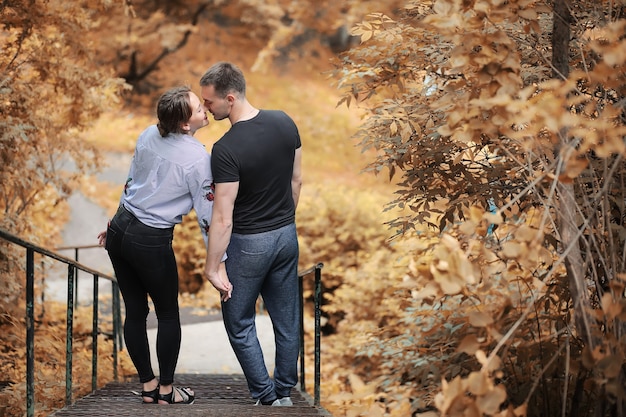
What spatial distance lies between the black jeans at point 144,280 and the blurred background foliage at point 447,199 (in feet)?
2.33

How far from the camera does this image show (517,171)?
3295 mm

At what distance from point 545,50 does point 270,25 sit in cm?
1406

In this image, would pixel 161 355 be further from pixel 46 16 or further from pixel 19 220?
pixel 46 16

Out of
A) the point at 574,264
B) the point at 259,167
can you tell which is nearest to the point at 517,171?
the point at 574,264

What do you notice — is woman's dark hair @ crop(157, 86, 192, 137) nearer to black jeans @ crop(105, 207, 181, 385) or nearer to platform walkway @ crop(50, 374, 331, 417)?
black jeans @ crop(105, 207, 181, 385)

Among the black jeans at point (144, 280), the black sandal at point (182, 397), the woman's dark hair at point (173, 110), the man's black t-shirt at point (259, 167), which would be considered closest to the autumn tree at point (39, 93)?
the black jeans at point (144, 280)

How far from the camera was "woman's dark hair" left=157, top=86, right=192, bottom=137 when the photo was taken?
11.6 ft

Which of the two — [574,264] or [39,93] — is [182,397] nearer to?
[574,264]

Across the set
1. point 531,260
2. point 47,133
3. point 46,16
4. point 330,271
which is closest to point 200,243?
point 330,271

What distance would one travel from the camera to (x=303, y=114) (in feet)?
52.1

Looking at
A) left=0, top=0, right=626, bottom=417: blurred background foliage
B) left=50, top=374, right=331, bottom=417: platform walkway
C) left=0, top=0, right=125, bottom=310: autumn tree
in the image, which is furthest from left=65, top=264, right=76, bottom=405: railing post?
left=0, top=0, right=125, bottom=310: autumn tree

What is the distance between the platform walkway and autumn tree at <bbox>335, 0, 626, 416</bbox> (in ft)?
2.27

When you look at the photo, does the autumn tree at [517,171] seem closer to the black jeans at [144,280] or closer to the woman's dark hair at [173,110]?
the woman's dark hair at [173,110]

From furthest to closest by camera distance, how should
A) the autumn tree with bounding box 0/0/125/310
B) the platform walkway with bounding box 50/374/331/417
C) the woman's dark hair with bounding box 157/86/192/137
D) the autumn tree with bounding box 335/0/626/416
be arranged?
the autumn tree with bounding box 0/0/125/310 → the woman's dark hair with bounding box 157/86/192/137 → the platform walkway with bounding box 50/374/331/417 → the autumn tree with bounding box 335/0/626/416
